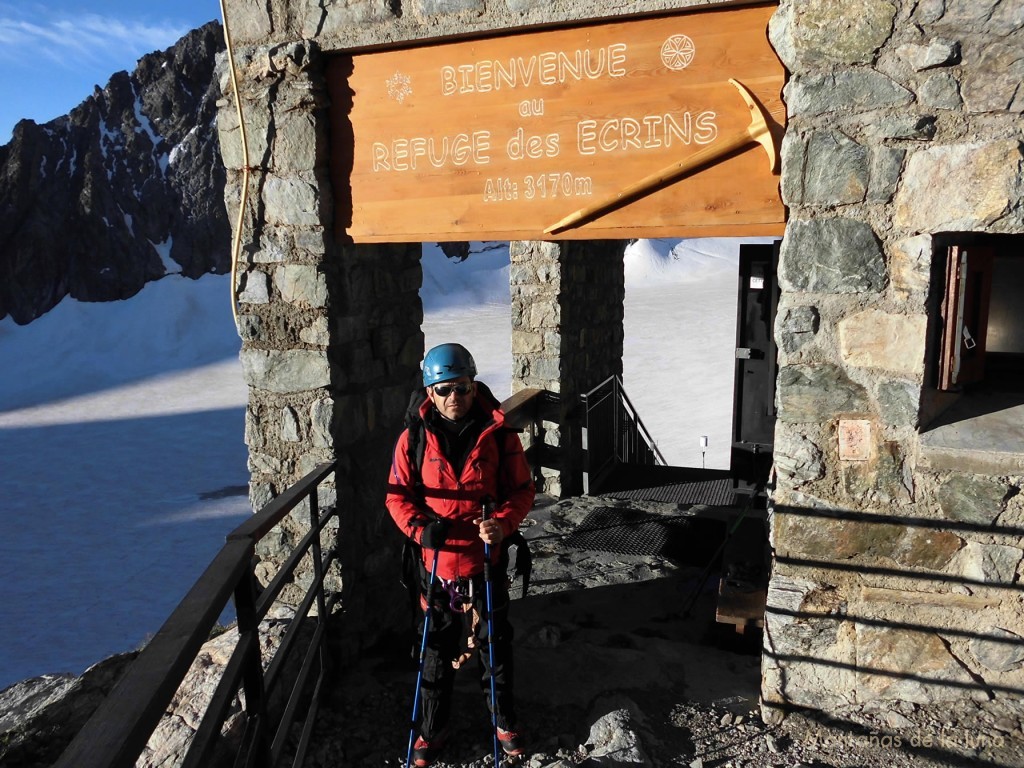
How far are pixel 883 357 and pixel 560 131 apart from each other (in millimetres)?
1667

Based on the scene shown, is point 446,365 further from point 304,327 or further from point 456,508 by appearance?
point 304,327

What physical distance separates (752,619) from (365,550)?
2049 millimetres

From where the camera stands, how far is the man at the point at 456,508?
308 centimetres

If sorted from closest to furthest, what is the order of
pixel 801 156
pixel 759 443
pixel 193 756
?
1. pixel 193 756
2. pixel 801 156
3. pixel 759 443

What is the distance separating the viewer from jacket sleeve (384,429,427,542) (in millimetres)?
3074

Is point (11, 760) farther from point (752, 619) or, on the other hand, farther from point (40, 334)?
point (40, 334)

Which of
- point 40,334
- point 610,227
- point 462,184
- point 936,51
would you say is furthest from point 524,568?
point 40,334

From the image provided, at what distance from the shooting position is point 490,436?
10.3ft

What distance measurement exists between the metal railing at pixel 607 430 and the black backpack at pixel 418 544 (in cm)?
452

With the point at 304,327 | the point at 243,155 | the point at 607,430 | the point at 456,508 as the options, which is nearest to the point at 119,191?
the point at 607,430

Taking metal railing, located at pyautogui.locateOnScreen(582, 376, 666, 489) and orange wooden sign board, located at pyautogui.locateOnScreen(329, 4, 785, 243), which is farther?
metal railing, located at pyautogui.locateOnScreen(582, 376, 666, 489)

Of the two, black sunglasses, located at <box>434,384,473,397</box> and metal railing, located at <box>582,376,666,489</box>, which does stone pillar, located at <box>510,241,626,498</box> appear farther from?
black sunglasses, located at <box>434,384,473,397</box>

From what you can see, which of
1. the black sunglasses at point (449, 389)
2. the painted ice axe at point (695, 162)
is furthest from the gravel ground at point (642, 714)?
the painted ice axe at point (695, 162)

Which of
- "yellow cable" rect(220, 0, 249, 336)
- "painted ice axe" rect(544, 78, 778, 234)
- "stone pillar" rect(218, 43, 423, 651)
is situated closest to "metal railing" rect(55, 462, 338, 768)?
"stone pillar" rect(218, 43, 423, 651)
